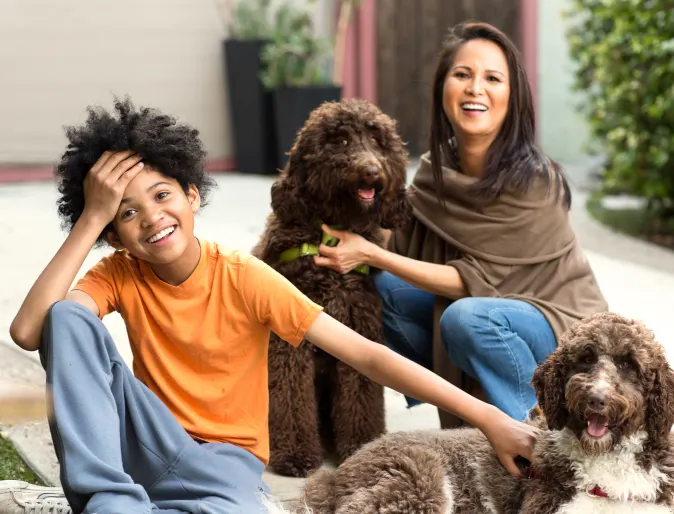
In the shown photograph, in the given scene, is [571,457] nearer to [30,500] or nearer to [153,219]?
[153,219]

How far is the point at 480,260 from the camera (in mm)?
3439

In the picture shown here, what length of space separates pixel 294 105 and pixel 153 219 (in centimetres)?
597

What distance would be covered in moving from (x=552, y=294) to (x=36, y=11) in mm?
6310

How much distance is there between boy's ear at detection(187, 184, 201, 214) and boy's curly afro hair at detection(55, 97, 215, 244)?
0.08 ft

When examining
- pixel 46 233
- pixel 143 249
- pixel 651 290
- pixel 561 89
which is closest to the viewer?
pixel 143 249

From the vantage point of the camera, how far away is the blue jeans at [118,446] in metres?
2.35

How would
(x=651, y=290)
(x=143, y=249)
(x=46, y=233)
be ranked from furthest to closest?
(x=46, y=233) → (x=651, y=290) → (x=143, y=249)

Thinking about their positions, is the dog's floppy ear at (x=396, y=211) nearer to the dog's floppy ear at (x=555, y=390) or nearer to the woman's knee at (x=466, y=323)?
the woman's knee at (x=466, y=323)

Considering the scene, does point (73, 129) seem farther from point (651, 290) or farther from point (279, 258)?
point (651, 290)

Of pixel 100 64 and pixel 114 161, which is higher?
pixel 114 161

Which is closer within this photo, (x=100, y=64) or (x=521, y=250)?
(x=521, y=250)

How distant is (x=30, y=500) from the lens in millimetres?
2721

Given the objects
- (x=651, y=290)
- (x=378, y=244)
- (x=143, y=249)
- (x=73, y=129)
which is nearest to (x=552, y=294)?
(x=378, y=244)

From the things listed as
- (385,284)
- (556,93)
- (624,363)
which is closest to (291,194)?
(385,284)
